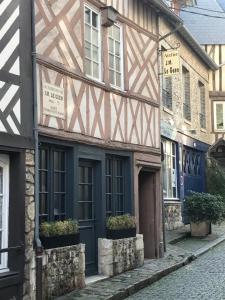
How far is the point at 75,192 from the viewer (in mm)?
8852

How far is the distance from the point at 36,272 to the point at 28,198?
3.20ft

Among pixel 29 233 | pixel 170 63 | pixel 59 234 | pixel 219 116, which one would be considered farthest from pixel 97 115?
pixel 219 116

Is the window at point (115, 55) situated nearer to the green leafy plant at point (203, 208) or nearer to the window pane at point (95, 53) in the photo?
the window pane at point (95, 53)

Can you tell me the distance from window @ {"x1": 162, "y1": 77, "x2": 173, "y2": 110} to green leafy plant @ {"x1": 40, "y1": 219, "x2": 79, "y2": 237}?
8.73 meters

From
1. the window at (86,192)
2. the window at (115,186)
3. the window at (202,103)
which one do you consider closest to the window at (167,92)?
the window at (202,103)

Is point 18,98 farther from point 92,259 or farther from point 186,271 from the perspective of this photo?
point 186,271

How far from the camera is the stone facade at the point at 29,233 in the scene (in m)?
7.05

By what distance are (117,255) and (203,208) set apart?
6.13m

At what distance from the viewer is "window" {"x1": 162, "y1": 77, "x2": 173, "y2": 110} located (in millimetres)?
16516

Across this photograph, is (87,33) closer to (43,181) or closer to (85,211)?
(43,181)

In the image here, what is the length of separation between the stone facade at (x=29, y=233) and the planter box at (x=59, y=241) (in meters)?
0.45

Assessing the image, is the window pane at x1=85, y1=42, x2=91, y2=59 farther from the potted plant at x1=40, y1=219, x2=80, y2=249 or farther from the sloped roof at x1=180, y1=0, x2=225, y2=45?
the sloped roof at x1=180, y1=0, x2=225, y2=45

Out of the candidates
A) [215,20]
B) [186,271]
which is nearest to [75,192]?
[186,271]

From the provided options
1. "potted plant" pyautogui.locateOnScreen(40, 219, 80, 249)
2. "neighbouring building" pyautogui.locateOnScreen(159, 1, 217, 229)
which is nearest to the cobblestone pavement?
"potted plant" pyautogui.locateOnScreen(40, 219, 80, 249)
